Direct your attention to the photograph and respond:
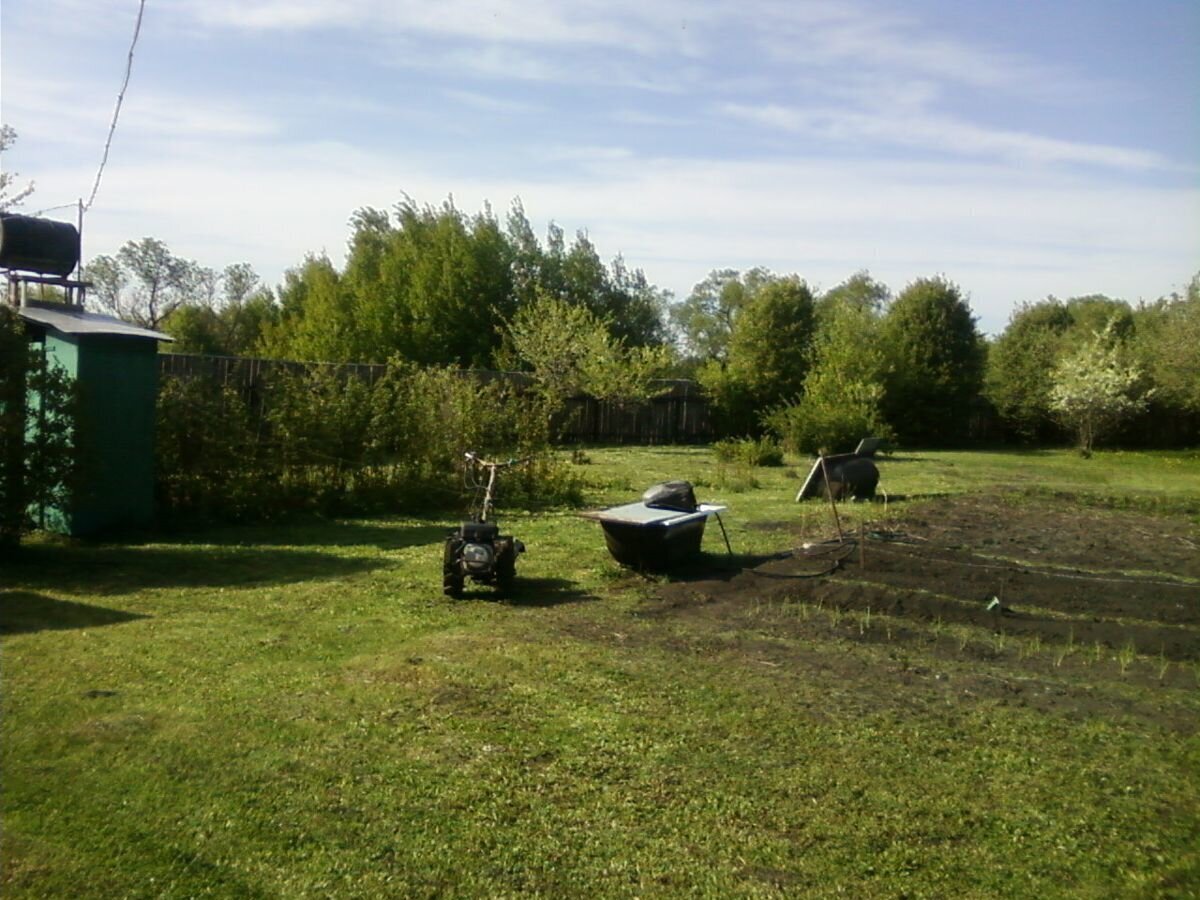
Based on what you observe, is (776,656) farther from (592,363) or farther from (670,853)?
(592,363)

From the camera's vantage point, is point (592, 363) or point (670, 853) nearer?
point (670, 853)

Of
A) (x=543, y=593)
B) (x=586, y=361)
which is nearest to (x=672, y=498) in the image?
(x=543, y=593)

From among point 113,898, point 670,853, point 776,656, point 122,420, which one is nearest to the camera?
point 113,898

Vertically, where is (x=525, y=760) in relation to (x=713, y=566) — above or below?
below

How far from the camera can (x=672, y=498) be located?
10453 mm

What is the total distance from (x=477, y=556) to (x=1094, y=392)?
29.1 metres

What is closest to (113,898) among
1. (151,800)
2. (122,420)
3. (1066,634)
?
(151,800)

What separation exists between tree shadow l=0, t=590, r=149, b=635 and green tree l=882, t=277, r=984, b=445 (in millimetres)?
30214

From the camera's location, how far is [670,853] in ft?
13.8

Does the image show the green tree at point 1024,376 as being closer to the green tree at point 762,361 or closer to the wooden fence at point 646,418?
the green tree at point 762,361

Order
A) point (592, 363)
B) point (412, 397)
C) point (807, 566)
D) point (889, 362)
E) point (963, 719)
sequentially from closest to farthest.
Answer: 1. point (963, 719)
2. point (807, 566)
3. point (412, 397)
4. point (592, 363)
5. point (889, 362)

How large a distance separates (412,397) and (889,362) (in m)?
23.0

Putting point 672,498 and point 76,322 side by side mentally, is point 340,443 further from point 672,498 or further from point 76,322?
point 672,498

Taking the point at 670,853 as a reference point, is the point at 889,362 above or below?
above
